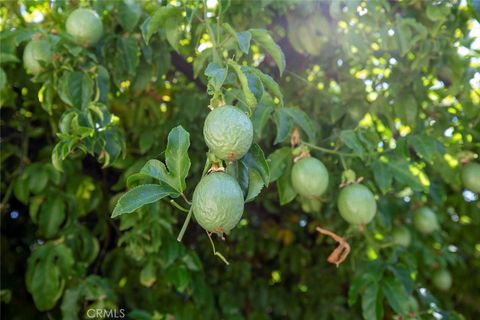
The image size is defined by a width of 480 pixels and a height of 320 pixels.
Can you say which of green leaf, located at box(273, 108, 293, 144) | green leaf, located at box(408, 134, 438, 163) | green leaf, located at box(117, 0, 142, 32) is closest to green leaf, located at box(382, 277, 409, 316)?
green leaf, located at box(408, 134, 438, 163)

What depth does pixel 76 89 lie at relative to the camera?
1.54m

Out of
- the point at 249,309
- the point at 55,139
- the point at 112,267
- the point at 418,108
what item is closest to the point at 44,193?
the point at 55,139

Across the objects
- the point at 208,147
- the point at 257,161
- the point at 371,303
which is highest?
the point at 257,161

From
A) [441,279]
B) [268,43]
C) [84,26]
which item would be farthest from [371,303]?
[84,26]

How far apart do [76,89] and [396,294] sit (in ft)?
3.88

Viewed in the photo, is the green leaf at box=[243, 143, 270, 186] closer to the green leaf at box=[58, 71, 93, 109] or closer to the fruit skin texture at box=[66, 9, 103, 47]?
the green leaf at box=[58, 71, 93, 109]

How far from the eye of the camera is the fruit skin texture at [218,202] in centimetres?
92

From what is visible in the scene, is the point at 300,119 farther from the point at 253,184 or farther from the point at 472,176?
the point at 472,176

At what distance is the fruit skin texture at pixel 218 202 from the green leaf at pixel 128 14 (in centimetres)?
93

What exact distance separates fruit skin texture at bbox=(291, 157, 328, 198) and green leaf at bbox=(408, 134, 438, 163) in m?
0.41

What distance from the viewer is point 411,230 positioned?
2.38 meters

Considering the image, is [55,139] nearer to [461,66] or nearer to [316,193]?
[316,193]

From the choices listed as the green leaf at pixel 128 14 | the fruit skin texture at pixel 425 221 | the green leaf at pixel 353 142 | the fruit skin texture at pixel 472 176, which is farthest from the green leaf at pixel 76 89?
the fruit skin texture at pixel 425 221

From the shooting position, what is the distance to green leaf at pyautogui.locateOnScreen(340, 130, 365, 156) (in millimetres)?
1498
